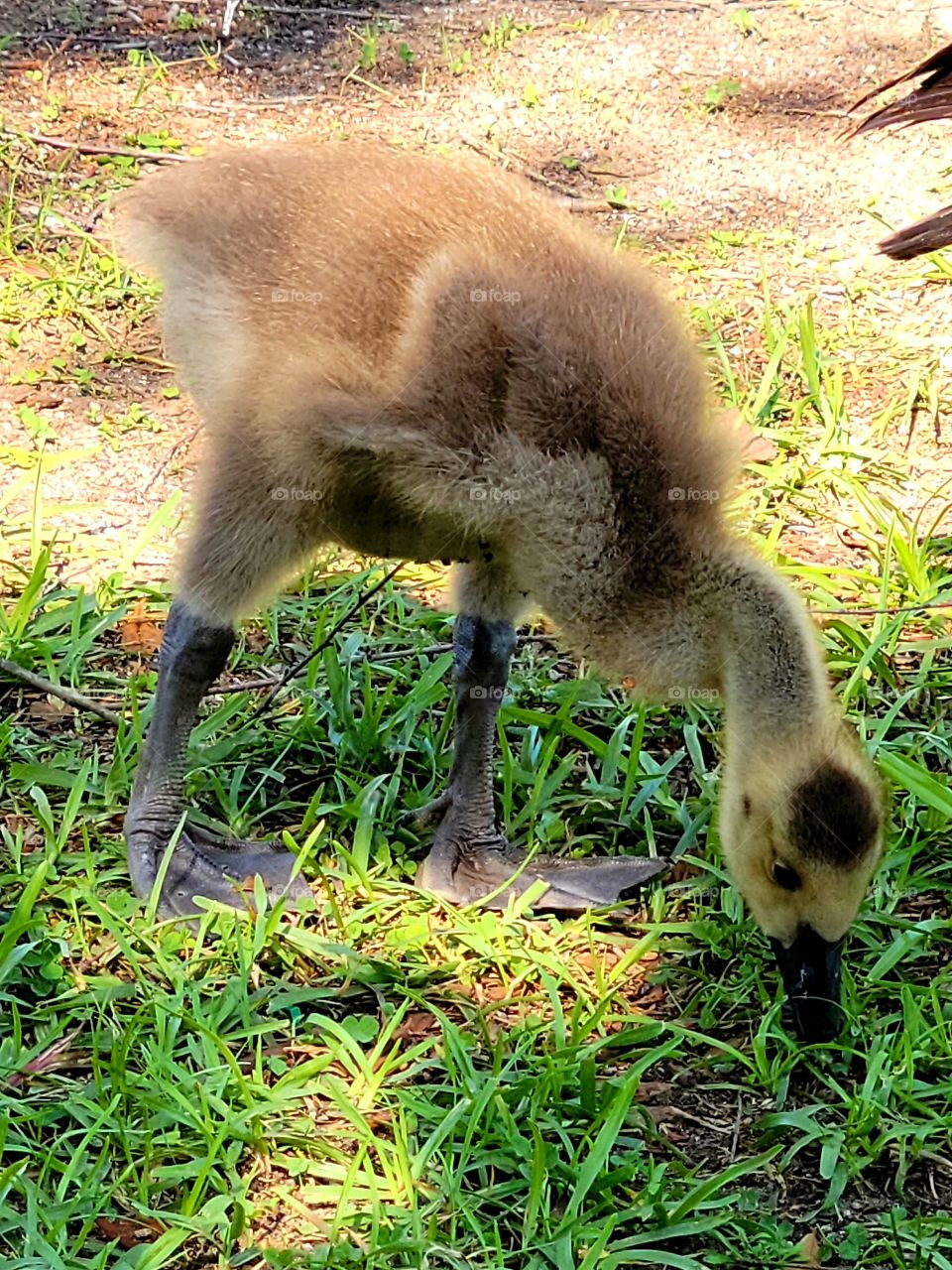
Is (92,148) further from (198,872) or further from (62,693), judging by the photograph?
(198,872)

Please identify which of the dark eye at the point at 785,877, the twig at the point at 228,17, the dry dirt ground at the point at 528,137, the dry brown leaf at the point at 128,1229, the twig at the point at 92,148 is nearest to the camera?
the dry brown leaf at the point at 128,1229

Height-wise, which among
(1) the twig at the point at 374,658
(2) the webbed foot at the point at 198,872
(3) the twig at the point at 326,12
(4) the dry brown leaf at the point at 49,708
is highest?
(3) the twig at the point at 326,12

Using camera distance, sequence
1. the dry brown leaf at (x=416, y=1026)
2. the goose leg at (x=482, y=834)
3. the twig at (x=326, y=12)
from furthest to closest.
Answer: the twig at (x=326, y=12) < the goose leg at (x=482, y=834) < the dry brown leaf at (x=416, y=1026)

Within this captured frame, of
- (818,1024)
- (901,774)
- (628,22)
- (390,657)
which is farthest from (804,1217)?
(628,22)

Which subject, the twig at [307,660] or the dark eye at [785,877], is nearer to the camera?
the dark eye at [785,877]

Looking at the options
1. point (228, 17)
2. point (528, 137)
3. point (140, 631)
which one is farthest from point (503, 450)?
point (228, 17)

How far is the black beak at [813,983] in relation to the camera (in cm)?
284

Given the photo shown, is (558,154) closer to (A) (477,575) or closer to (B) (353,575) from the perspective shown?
(B) (353,575)

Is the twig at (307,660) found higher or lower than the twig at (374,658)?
higher

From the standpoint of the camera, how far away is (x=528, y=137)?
6.41m

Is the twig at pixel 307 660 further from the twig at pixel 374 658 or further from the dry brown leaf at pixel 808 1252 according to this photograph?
the dry brown leaf at pixel 808 1252

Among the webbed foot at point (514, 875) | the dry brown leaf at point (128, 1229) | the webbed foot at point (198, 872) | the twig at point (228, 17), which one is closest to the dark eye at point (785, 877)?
the webbed foot at point (514, 875)

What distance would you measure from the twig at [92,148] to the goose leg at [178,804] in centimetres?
314

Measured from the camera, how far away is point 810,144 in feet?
21.2
